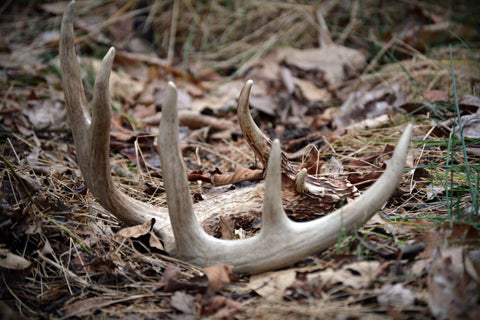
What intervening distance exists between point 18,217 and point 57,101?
79.6 inches

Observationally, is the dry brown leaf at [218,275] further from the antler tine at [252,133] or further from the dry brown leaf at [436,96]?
the dry brown leaf at [436,96]

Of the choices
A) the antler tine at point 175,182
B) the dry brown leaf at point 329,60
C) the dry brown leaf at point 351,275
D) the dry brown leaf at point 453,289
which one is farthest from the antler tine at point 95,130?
the dry brown leaf at point 329,60

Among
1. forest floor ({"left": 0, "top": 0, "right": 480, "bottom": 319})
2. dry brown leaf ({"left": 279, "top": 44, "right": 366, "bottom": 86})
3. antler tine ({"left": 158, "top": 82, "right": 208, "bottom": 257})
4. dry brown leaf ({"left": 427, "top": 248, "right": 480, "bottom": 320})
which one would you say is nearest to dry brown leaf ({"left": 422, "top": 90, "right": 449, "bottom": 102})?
forest floor ({"left": 0, "top": 0, "right": 480, "bottom": 319})

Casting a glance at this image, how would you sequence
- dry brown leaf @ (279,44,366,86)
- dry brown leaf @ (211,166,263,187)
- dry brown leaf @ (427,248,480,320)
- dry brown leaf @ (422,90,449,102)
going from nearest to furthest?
dry brown leaf @ (427,248,480,320)
dry brown leaf @ (211,166,263,187)
dry brown leaf @ (422,90,449,102)
dry brown leaf @ (279,44,366,86)

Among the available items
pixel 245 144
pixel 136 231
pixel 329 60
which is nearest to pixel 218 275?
pixel 136 231

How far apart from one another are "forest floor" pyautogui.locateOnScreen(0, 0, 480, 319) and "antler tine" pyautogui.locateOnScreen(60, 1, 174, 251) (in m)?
0.09

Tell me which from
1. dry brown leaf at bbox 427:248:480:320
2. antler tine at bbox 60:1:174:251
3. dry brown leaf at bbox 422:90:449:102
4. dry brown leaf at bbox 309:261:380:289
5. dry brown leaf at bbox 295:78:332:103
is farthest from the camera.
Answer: dry brown leaf at bbox 295:78:332:103

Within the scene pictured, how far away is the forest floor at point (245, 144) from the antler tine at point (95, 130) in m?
0.09

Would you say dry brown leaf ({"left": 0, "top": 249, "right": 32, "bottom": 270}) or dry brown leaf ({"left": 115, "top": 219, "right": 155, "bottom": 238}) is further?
dry brown leaf ({"left": 115, "top": 219, "right": 155, "bottom": 238})

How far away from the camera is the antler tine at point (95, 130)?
152cm

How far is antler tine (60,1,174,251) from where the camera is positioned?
1.52 m

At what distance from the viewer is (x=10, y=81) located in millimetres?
3578

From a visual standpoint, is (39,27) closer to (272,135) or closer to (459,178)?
(272,135)

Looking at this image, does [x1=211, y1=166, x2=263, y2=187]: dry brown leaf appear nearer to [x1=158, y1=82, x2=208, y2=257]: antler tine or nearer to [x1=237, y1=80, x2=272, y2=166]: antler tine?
[x1=237, y1=80, x2=272, y2=166]: antler tine
